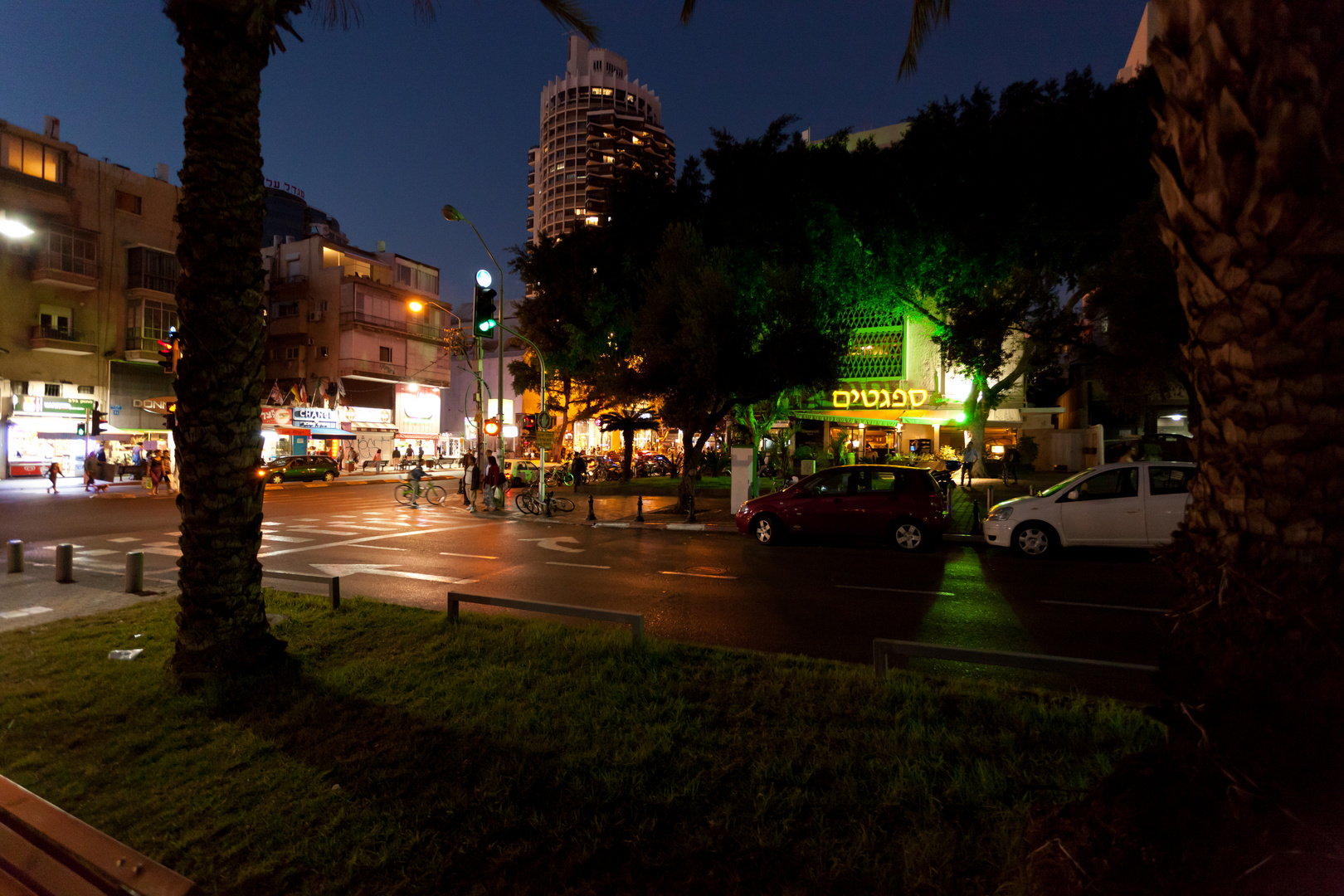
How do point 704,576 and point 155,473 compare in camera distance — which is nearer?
point 704,576

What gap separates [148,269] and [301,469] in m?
17.0

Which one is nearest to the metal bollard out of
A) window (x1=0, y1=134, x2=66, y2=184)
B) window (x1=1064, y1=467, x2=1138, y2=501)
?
window (x1=1064, y1=467, x2=1138, y2=501)

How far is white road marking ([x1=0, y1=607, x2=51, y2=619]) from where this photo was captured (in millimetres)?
7617

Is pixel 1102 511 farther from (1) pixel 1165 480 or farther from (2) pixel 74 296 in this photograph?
(2) pixel 74 296

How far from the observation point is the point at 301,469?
34.9 m

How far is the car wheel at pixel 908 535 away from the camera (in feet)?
41.2

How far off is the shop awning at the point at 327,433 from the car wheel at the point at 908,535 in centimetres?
3991

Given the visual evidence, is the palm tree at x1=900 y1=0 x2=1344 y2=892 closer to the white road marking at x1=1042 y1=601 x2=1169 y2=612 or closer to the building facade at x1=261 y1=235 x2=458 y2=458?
the white road marking at x1=1042 y1=601 x2=1169 y2=612

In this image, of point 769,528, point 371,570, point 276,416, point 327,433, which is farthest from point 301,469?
point 769,528

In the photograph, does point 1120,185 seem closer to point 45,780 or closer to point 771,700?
point 771,700

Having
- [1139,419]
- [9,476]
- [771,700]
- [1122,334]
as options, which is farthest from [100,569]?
[1139,419]

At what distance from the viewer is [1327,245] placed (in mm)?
1901

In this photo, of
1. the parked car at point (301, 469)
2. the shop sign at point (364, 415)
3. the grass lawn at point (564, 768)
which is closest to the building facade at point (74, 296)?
the parked car at point (301, 469)

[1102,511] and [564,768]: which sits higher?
[1102,511]
